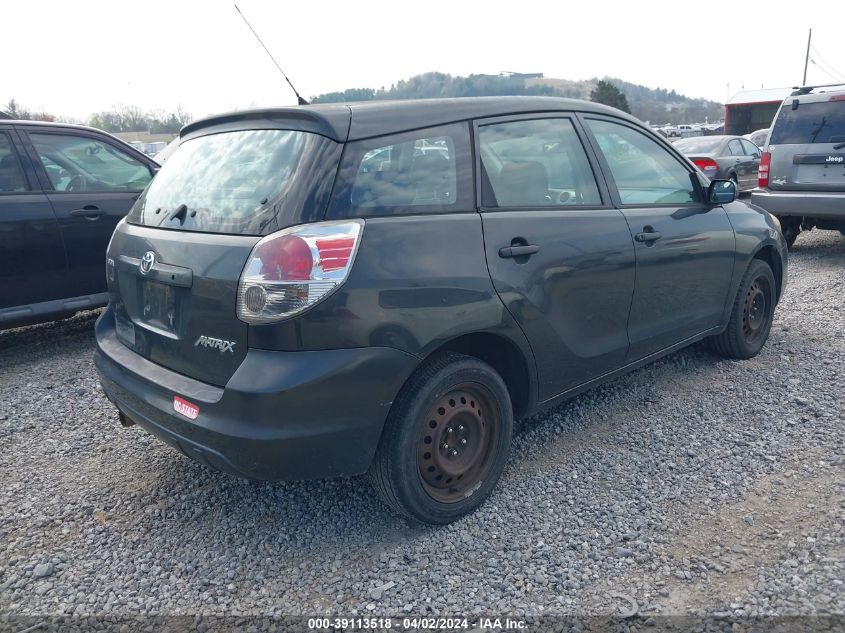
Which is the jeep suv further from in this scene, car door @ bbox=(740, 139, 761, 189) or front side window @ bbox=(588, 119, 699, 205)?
car door @ bbox=(740, 139, 761, 189)

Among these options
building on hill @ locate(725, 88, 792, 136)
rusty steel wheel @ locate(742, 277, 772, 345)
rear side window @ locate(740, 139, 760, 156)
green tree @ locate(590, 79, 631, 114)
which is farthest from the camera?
green tree @ locate(590, 79, 631, 114)

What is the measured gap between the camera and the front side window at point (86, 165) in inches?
209

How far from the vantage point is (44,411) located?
13.9 feet

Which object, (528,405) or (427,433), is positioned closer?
(427,433)

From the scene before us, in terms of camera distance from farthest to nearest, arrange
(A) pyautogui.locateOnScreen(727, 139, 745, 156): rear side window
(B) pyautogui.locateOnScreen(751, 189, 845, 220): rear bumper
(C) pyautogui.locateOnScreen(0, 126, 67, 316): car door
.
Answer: (A) pyautogui.locateOnScreen(727, 139, 745, 156): rear side window
(B) pyautogui.locateOnScreen(751, 189, 845, 220): rear bumper
(C) pyautogui.locateOnScreen(0, 126, 67, 316): car door

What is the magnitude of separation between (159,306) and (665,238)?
2621 mm

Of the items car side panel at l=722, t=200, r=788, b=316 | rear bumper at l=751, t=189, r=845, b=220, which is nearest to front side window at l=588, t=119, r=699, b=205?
car side panel at l=722, t=200, r=788, b=316

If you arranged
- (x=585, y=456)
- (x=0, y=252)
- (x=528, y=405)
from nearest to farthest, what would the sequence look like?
1. (x=528, y=405)
2. (x=585, y=456)
3. (x=0, y=252)

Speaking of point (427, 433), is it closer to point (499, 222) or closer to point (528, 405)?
point (528, 405)

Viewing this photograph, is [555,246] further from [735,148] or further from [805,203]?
[735,148]

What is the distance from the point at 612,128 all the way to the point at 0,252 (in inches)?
164

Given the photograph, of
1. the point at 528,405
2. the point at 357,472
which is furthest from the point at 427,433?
the point at 528,405

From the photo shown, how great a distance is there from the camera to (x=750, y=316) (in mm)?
4793

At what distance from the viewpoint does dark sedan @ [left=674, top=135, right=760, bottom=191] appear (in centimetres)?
1370
